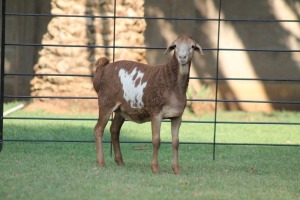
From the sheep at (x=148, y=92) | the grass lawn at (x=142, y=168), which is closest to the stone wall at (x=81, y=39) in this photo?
the grass lawn at (x=142, y=168)

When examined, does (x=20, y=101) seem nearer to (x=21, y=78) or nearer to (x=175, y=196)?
(x=21, y=78)

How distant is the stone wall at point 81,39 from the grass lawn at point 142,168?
7.34 ft

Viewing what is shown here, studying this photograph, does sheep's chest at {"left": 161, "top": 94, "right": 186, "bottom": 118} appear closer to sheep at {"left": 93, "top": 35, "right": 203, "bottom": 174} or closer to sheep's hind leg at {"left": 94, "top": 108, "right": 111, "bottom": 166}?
sheep at {"left": 93, "top": 35, "right": 203, "bottom": 174}

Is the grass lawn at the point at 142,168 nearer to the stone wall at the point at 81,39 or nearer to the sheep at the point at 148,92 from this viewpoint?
the sheep at the point at 148,92

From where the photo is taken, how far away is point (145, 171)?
9.23 metres

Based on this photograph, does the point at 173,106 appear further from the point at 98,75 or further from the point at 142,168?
the point at 98,75

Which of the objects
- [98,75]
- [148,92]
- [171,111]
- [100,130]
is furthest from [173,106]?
[98,75]

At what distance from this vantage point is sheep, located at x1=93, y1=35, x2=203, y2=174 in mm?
8961

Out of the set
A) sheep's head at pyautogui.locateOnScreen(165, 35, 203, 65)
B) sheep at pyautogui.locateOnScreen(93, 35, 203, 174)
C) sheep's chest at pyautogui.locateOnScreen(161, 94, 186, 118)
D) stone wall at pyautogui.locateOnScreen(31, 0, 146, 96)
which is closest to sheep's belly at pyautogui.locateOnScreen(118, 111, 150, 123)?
sheep at pyautogui.locateOnScreen(93, 35, 203, 174)

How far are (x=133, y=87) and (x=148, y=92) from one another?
0.26m

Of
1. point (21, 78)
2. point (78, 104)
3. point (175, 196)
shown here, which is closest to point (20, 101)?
point (21, 78)

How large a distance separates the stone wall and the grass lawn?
2239 mm

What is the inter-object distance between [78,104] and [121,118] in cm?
677

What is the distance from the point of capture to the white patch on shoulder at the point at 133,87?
30.2 feet
